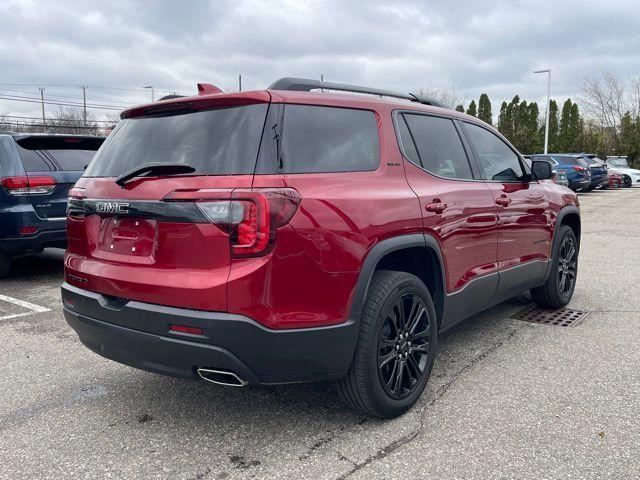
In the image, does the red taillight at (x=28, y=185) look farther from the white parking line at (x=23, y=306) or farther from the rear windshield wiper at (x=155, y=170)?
the rear windshield wiper at (x=155, y=170)

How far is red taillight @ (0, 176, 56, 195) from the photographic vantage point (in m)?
6.09

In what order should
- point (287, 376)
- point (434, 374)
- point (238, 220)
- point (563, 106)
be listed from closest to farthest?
point (238, 220)
point (287, 376)
point (434, 374)
point (563, 106)

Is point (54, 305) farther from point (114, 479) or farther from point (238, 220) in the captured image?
point (238, 220)

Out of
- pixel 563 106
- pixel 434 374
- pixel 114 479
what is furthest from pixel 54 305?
pixel 563 106

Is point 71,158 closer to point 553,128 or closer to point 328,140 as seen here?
point 328,140

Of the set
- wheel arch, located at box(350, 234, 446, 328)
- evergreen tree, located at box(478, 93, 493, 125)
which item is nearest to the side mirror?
wheel arch, located at box(350, 234, 446, 328)

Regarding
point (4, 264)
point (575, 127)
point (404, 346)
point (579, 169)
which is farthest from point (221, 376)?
point (575, 127)

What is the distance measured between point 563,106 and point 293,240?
171 ft

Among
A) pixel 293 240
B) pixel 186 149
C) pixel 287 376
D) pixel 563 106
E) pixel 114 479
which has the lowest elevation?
pixel 114 479

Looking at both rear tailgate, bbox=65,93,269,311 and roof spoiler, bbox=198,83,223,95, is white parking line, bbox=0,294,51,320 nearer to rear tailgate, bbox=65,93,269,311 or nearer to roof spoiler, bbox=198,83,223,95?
rear tailgate, bbox=65,93,269,311

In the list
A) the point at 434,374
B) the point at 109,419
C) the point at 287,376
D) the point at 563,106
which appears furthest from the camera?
the point at 563,106

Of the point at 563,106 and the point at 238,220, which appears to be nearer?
the point at 238,220

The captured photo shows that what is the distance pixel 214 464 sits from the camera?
8.60 ft

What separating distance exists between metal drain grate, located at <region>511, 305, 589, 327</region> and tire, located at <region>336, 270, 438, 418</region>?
6.58 feet
